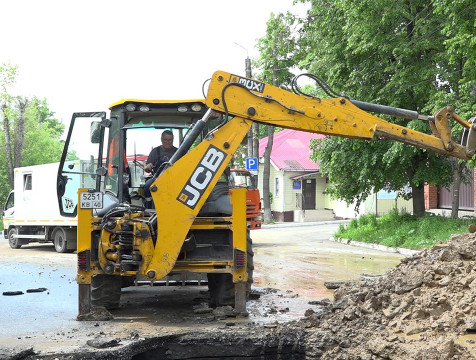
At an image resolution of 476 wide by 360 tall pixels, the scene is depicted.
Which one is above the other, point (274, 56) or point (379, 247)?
point (274, 56)

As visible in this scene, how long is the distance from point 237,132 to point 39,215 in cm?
1552

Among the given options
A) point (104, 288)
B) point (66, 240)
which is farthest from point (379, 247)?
point (104, 288)

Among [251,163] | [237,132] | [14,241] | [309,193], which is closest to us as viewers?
[237,132]

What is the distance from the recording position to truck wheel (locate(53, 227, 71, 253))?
20797mm

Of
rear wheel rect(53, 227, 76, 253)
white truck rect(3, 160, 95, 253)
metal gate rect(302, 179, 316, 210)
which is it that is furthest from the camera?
metal gate rect(302, 179, 316, 210)

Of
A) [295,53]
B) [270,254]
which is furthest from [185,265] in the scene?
[295,53]

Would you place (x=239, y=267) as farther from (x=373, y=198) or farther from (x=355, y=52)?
(x=373, y=198)

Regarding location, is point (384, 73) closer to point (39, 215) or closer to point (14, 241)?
point (39, 215)

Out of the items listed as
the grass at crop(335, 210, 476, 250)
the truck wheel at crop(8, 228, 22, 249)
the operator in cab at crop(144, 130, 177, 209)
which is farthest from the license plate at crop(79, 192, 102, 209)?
the truck wheel at crop(8, 228, 22, 249)

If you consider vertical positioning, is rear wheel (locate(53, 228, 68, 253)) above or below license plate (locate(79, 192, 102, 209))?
below

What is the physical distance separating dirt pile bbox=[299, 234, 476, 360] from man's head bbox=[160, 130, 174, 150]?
3.19 m

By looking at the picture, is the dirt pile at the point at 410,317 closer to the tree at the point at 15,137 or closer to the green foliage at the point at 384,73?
the green foliage at the point at 384,73

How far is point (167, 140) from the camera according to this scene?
31.1ft

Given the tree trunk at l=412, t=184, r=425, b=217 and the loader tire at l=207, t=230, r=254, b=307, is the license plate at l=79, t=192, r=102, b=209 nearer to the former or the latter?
the loader tire at l=207, t=230, r=254, b=307
